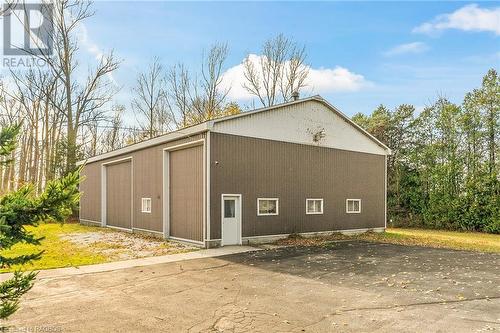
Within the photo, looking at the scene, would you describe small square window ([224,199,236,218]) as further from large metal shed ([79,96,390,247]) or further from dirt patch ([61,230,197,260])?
dirt patch ([61,230,197,260])

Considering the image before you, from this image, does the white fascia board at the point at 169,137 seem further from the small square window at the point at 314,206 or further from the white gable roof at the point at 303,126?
the small square window at the point at 314,206

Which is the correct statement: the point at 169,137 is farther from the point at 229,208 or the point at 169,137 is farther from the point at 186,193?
the point at 229,208

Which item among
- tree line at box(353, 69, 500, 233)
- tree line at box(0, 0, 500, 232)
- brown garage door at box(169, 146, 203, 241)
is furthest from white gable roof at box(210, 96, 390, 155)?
tree line at box(0, 0, 500, 232)

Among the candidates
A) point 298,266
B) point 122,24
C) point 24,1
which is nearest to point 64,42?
point 24,1

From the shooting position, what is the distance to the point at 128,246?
13.4 meters

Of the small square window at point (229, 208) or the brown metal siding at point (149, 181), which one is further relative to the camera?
the brown metal siding at point (149, 181)

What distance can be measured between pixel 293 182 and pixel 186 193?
4560 mm

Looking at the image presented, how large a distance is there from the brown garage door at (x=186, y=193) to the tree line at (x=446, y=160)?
59.8 feet

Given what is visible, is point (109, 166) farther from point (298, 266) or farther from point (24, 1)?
point (298, 266)

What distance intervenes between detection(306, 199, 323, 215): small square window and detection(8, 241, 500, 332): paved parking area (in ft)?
17.9

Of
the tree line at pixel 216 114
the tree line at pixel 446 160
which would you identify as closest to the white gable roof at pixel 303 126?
the tree line at pixel 446 160

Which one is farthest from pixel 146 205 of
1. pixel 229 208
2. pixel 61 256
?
pixel 61 256

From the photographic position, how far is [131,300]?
6605mm

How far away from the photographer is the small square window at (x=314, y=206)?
16156 millimetres
